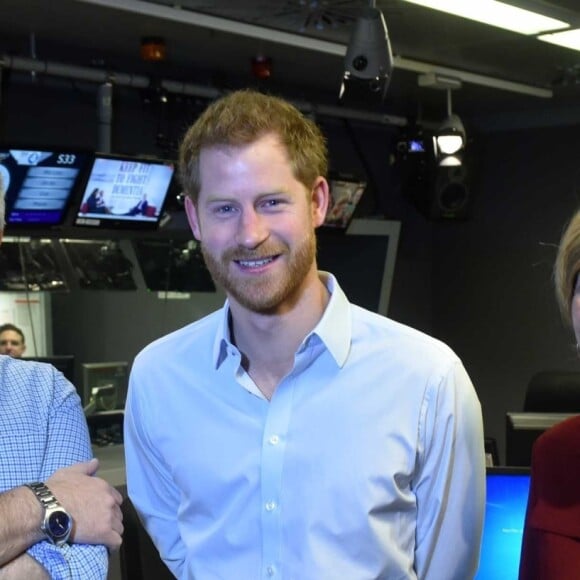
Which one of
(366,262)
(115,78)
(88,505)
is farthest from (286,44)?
(88,505)

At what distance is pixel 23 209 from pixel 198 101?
1.78m

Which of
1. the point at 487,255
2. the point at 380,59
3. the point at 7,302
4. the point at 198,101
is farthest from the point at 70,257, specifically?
the point at 487,255

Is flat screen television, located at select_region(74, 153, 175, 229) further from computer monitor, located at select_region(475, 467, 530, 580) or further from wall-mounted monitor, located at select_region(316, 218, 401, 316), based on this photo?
computer monitor, located at select_region(475, 467, 530, 580)

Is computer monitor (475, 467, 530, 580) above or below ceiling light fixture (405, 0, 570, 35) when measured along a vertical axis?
below

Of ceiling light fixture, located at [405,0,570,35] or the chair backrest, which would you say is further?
ceiling light fixture, located at [405,0,570,35]

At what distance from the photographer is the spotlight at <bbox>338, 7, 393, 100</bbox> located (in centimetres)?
421

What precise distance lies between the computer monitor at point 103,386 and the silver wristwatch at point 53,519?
4.53 meters

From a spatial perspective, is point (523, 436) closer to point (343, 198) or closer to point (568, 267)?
point (568, 267)

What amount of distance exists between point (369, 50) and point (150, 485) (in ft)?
8.65

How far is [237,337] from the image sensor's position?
1.94m

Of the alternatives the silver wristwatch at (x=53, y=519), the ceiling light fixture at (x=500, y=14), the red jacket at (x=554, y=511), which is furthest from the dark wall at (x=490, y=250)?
the red jacket at (x=554, y=511)

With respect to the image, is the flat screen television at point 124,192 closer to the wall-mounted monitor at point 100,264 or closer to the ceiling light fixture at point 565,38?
the wall-mounted monitor at point 100,264

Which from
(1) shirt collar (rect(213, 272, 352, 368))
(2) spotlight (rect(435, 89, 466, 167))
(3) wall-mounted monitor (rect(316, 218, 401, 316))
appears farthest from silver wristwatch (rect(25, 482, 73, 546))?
(3) wall-mounted monitor (rect(316, 218, 401, 316))

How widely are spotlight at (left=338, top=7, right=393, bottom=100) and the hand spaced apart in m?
2.85
